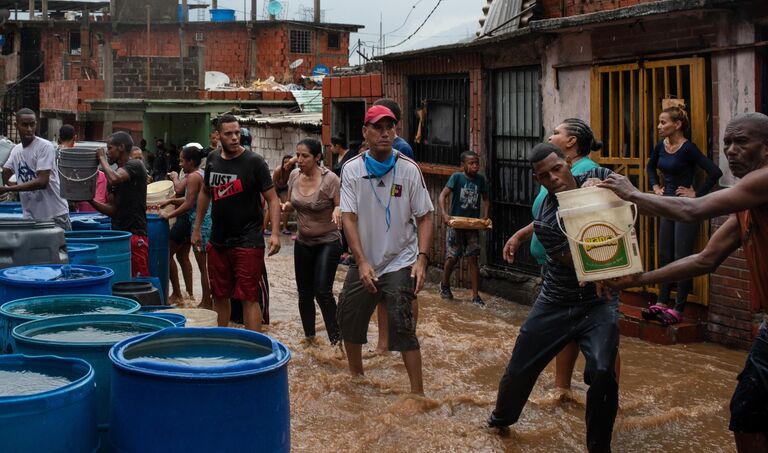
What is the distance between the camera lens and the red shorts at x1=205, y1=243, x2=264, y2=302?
6.89 meters

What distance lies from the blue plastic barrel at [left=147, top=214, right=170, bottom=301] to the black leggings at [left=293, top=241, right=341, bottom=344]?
5.81ft

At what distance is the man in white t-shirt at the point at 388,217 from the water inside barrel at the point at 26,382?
2873 mm

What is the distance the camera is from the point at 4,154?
565 inches

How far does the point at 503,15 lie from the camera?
1307 centimetres

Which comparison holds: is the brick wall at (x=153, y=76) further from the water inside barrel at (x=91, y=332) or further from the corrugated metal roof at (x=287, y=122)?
the water inside barrel at (x=91, y=332)

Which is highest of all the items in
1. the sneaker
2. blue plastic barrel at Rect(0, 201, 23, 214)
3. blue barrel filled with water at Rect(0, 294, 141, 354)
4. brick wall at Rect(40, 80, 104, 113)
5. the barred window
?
the barred window

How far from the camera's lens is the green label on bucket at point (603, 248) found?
4129 millimetres

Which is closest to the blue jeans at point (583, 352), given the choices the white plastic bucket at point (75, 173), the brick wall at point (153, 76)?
the white plastic bucket at point (75, 173)

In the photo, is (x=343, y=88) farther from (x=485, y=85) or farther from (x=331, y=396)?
(x=331, y=396)

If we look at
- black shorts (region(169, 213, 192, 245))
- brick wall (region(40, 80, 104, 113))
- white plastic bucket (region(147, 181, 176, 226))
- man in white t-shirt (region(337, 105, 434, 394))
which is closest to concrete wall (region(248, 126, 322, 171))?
white plastic bucket (region(147, 181, 176, 226))

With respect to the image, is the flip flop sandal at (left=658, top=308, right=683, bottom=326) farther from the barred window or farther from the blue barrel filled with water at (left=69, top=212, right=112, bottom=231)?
the barred window

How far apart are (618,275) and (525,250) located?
617cm

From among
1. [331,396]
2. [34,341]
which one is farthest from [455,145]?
[34,341]

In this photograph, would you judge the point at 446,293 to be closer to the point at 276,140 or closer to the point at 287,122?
the point at 287,122
